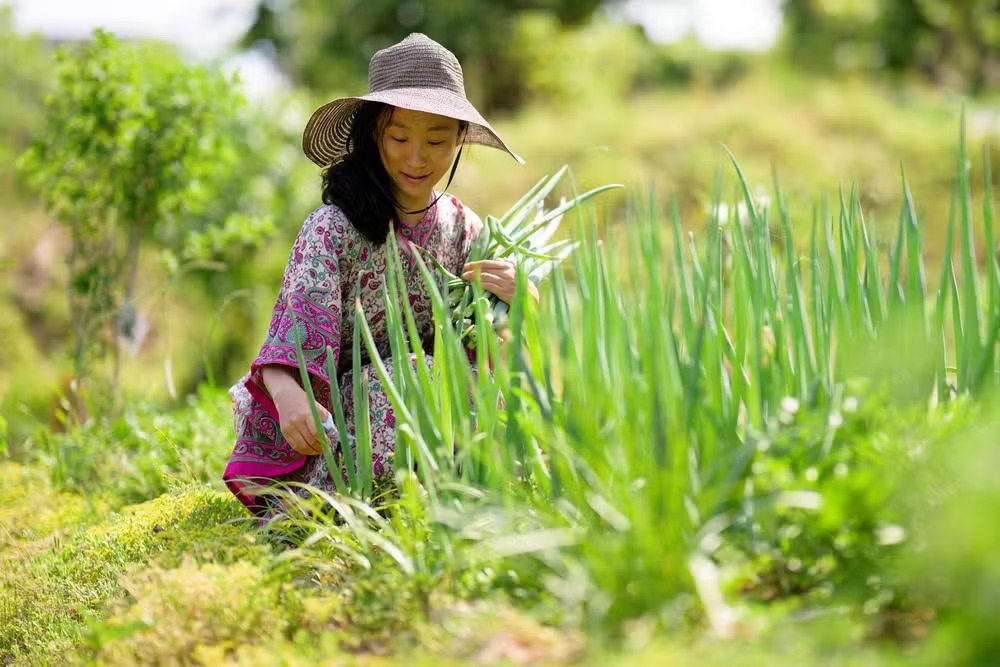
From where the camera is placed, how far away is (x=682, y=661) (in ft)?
3.61

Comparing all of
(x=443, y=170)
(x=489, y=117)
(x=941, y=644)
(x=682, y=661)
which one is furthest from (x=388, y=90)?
(x=489, y=117)

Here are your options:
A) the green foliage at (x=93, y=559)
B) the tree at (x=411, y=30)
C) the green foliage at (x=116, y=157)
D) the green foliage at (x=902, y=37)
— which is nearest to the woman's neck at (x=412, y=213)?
the green foliage at (x=93, y=559)

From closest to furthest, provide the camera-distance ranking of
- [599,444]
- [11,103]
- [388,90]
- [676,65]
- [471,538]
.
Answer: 1. [599,444]
2. [471,538]
3. [388,90]
4. [11,103]
5. [676,65]

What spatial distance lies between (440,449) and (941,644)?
91cm

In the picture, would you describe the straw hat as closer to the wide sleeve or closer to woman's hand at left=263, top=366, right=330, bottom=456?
the wide sleeve

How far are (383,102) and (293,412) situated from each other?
2.32 ft

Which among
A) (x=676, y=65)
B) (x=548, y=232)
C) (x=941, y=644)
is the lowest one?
(x=941, y=644)

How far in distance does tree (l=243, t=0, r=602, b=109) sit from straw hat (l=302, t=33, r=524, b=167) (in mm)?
10825

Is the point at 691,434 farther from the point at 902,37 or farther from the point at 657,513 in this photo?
the point at 902,37

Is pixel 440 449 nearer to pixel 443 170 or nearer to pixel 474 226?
pixel 443 170

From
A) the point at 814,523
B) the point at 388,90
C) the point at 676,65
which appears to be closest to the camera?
the point at 814,523

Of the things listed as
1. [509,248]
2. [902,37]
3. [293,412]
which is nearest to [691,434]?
[509,248]

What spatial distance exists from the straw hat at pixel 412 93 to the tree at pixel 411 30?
35.5 ft

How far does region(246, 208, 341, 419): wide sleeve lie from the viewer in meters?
2.23
